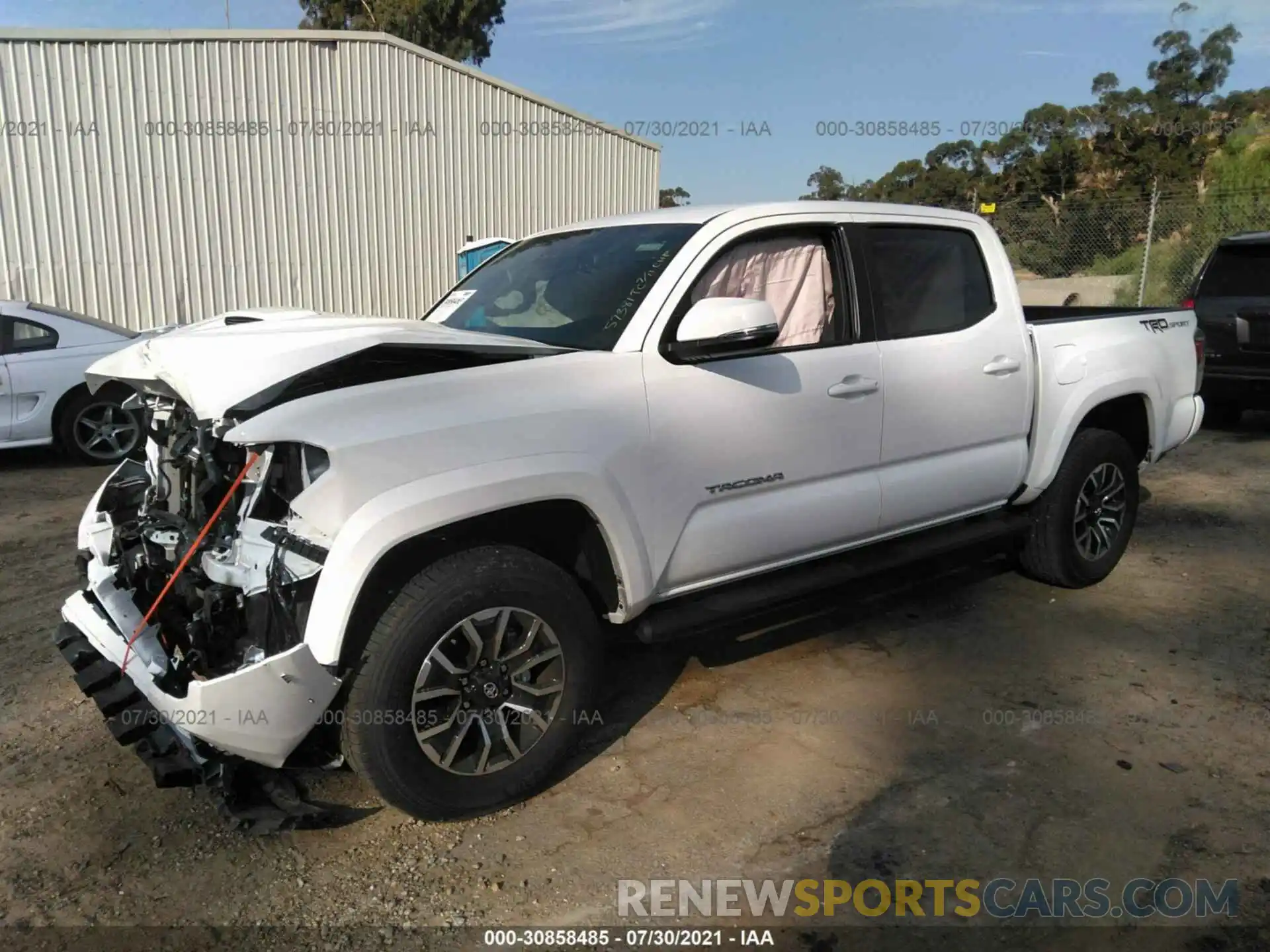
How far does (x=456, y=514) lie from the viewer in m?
2.79

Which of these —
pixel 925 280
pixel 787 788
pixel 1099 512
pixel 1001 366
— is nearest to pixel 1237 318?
pixel 1099 512

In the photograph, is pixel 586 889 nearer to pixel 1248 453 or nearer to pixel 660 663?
pixel 660 663

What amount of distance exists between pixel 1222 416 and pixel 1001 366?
7333mm

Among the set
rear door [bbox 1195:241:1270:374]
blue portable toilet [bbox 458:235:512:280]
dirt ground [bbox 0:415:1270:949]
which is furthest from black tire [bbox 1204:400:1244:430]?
blue portable toilet [bbox 458:235:512:280]

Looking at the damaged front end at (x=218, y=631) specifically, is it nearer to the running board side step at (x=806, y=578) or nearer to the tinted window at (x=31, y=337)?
the running board side step at (x=806, y=578)

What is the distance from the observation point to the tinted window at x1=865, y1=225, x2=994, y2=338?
13.4ft

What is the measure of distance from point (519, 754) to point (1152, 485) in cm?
631

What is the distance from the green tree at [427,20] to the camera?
3309 centimetres

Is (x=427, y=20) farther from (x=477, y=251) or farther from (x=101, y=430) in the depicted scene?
(x=101, y=430)

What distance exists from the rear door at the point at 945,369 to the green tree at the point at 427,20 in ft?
103

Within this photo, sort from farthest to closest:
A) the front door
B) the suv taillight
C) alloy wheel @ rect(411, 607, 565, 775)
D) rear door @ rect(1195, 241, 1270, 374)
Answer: rear door @ rect(1195, 241, 1270, 374) → the suv taillight → the front door → alloy wheel @ rect(411, 607, 565, 775)

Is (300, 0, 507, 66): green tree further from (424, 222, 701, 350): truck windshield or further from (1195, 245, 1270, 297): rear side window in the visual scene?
(424, 222, 701, 350): truck windshield

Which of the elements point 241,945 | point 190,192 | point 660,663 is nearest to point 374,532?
point 241,945

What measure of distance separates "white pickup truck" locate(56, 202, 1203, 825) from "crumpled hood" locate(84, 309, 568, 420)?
13mm
